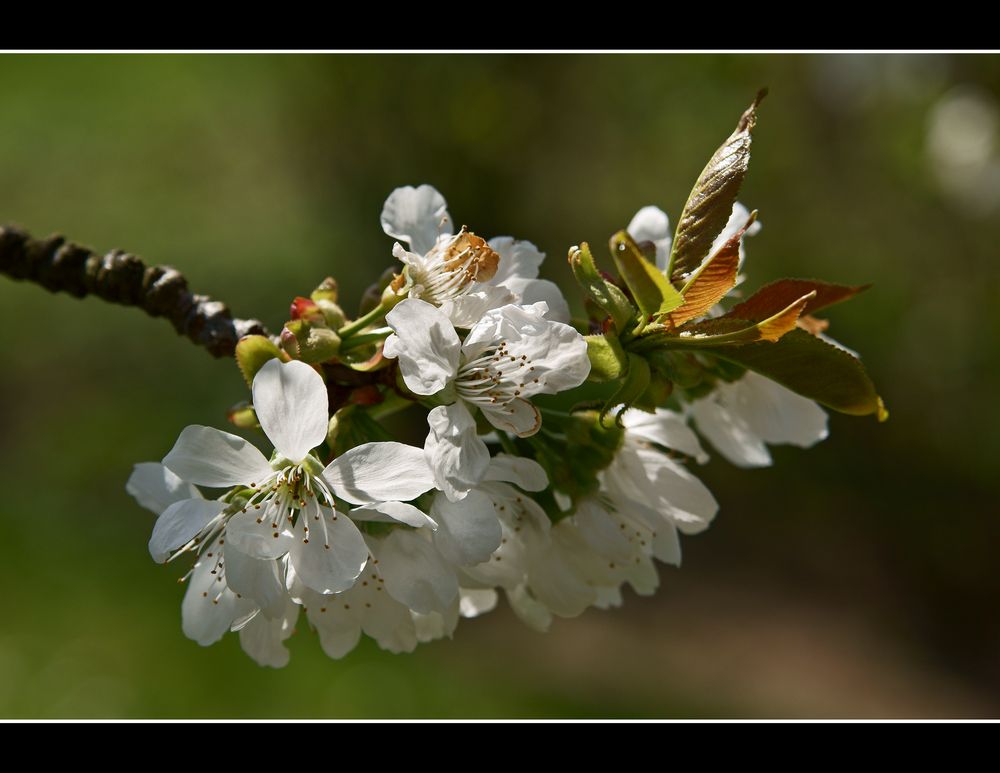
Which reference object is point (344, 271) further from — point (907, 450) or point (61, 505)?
point (907, 450)

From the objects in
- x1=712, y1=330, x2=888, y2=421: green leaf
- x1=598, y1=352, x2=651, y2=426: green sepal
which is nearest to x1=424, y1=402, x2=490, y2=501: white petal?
x1=598, y1=352, x2=651, y2=426: green sepal

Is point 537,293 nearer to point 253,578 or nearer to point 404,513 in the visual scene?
point 404,513

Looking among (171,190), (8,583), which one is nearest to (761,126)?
(171,190)

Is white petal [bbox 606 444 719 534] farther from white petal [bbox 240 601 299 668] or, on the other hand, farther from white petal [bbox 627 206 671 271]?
white petal [bbox 240 601 299 668]

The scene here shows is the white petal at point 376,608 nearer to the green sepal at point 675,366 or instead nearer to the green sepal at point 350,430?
the green sepal at point 350,430

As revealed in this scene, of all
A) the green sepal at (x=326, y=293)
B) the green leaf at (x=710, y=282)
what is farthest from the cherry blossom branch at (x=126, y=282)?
the green leaf at (x=710, y=282)

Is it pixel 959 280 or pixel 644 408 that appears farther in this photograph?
pixel 959 280

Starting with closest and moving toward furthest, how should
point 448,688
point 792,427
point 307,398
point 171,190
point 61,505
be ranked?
point 307,398 < point 792,427 < point 448,688 < point 61,505 < point 171,190
